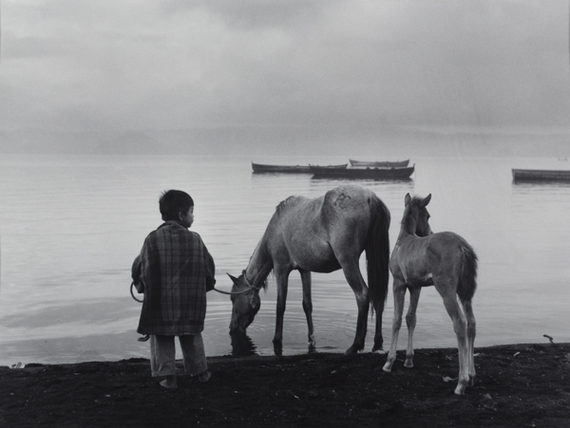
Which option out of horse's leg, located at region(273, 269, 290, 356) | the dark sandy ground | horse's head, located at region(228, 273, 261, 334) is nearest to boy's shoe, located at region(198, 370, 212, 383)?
the dark sandy ground

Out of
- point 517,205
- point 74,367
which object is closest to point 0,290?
point 74,367

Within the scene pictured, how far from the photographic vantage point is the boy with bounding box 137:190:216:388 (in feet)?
20.1

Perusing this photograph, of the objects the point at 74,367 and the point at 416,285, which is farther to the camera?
the point at 74,367

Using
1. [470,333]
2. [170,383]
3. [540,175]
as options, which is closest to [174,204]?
[170,383]

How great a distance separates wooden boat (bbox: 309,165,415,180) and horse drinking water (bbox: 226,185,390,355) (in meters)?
77.2

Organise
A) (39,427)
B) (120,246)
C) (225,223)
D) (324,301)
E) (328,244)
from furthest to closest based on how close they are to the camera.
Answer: (225,223)
(120,246)
(324,301)
(328,244)
(39,427)

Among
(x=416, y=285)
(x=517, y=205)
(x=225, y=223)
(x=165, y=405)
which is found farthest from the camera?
(x=517, y=205)

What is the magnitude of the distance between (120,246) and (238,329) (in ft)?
46.9

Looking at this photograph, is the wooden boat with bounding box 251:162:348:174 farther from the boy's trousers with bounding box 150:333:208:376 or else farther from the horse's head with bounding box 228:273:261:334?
the boy's trousers with bounding box 150:333:208:376

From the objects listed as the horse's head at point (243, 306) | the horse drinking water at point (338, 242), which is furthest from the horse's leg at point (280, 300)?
the horse's head at point (243, 306)

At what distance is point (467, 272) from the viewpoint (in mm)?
6016

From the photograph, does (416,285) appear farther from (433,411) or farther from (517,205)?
(517,205)

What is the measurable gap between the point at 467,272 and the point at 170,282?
2.53 meters

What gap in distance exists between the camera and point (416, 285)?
6500 millimetres
